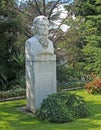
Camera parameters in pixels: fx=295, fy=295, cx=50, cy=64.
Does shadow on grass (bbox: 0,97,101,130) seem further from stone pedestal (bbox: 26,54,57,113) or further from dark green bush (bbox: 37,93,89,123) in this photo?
stone pedestal (bbox: 26,54,57,113)

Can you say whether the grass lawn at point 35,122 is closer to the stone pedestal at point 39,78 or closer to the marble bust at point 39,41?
the stone pedestal at point 39,78

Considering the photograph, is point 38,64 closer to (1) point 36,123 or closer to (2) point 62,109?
(2) point 62,109

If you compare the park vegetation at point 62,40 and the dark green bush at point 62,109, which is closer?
the dark green bush at point 62,109

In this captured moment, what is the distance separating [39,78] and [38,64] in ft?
1.24

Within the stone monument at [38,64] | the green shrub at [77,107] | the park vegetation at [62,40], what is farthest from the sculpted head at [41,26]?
the park vegetation at [62,40]

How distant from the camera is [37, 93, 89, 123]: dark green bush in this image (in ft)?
22.7

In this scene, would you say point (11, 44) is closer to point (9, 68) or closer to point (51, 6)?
point (9, 68)

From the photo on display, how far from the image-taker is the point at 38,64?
796 cm

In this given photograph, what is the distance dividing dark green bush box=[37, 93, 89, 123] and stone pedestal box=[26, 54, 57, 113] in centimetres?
55

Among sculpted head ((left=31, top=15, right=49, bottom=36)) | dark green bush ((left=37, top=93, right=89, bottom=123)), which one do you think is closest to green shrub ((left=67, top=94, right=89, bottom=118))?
dark green bush ((left=37, top=93, right=89, bottom=123))

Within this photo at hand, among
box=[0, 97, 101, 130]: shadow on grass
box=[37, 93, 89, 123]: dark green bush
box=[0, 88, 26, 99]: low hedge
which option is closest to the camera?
box=[0, 97, 101, 130]: shadow on grass

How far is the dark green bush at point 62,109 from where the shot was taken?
6.93 meters

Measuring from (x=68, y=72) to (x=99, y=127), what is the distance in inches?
373

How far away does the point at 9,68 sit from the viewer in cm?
1310
